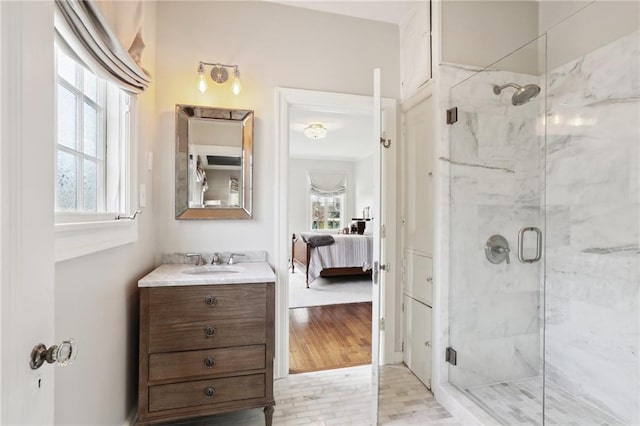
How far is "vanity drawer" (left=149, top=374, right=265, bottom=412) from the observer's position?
154cm

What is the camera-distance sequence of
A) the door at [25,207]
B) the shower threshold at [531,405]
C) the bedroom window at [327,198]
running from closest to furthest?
the door at [25,207]
the shower threshold at [531,405]
the bedroom window at [327,198]

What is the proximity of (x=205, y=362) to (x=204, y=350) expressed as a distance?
63mm

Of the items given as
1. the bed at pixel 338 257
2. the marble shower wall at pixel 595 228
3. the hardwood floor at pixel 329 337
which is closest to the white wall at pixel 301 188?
the bed at pixel 338 257

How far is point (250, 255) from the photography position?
2164mm

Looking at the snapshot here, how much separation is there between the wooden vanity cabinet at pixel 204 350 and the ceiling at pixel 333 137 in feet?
7.40

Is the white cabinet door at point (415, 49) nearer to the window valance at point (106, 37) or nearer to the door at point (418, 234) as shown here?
the door at point (418, 234)

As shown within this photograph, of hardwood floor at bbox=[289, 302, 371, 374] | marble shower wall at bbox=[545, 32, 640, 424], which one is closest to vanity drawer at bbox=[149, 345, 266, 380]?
hardwood floor at bbox=[289, 302, 371, 374]

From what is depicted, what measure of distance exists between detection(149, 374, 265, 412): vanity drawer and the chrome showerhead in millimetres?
2413

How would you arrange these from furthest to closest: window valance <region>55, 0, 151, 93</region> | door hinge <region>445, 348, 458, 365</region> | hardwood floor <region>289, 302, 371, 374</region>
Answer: hardwood floor <region>289, 302, 371, 374</region> < door hinge <region>445, 348, 458, 365</region> < window valance <region>55, 0, 151, 93</region>

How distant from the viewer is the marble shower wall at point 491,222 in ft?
6.71

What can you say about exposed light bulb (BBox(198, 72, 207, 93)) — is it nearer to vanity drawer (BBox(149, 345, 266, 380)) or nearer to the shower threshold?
vanity drawer (BBox(149, 345, 266, 380))

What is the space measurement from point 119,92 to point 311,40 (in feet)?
4.63

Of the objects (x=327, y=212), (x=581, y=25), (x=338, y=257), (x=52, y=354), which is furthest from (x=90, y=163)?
(x=327, y=212)

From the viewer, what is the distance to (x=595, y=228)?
191cm
